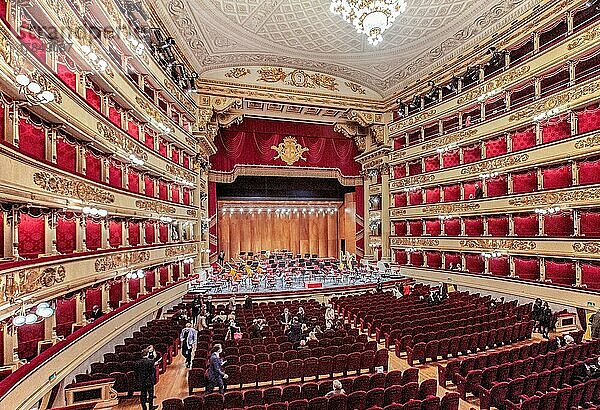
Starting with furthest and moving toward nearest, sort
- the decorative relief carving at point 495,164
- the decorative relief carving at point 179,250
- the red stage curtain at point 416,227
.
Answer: the red stage curtain at point 416,227, the decorative relief carving at point 495,164, the decorative relief carving at point 179,250

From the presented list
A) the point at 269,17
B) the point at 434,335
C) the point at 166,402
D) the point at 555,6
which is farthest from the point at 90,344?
the point at 555,6

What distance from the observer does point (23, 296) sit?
21.8 feet

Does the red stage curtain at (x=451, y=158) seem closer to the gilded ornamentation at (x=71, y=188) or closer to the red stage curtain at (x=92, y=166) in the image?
the gilded ornamentation at (x=71, y=188)

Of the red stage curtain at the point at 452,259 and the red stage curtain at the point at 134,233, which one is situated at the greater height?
the red stage curtain at the point at 134,233

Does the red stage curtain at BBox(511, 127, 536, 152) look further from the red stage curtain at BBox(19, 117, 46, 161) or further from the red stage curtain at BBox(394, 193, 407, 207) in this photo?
the red stage curtain at BBox(19, 117, 46, 161)

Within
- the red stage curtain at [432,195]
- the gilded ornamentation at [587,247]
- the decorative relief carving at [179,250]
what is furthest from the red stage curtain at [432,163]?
the decorative relief carving at [179,250]

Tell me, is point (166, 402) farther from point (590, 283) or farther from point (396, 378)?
point (590, 283)

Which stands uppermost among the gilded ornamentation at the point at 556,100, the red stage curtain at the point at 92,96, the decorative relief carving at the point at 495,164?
the gilded ornamentation at the point at 556,100

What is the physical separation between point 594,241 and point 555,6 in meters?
8.86

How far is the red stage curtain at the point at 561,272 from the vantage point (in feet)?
48.3

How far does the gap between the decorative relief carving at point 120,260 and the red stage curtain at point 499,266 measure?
48.5ft

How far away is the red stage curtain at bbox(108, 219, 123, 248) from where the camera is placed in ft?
40.4

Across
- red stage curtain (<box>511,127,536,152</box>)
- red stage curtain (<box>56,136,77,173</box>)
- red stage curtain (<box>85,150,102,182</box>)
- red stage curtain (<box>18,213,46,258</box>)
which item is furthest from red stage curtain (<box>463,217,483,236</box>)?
red stage curtain (<box>18,213,46,258</box>)

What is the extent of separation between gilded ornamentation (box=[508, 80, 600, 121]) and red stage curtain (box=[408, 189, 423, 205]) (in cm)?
692
